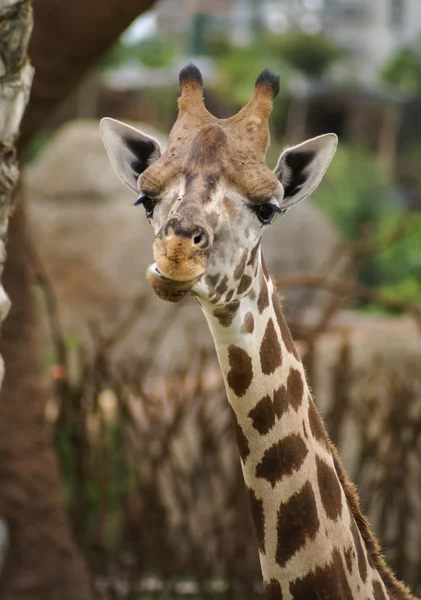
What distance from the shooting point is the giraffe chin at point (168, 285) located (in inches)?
82.4

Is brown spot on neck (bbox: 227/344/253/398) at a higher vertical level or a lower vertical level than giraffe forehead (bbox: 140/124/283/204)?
lower

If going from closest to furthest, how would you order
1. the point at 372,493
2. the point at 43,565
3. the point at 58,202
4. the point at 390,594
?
the point at 390,594 → the point at 43,565 → the point at 372,493 → the point at 58,202

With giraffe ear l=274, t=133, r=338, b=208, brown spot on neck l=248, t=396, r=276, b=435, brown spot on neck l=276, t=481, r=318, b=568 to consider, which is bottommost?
brown spot on neck l=276, t=481, r=318, b=568

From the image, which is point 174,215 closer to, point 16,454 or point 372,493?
point 16,454

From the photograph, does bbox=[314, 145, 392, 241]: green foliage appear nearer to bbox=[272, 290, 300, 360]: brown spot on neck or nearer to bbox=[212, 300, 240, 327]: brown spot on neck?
bbox=[272, 290, 300, 360]: brown spot on neck

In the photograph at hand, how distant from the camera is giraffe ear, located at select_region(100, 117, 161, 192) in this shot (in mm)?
2533

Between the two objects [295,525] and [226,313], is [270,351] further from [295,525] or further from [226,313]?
[295,525]

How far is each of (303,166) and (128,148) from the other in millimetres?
459

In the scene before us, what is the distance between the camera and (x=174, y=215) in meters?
2.14

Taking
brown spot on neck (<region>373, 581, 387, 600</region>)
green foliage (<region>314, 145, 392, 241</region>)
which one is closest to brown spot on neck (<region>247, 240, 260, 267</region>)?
brown spot on neck (<region>373, 581, 387, 600</region>)

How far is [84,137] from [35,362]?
6495 millimetres

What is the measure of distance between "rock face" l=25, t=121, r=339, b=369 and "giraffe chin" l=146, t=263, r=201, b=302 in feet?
24.9

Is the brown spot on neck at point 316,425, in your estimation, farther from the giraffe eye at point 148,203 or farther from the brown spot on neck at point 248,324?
the giraffe eye at point 148,203

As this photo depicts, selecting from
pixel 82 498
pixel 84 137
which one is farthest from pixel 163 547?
pixel 84 137
